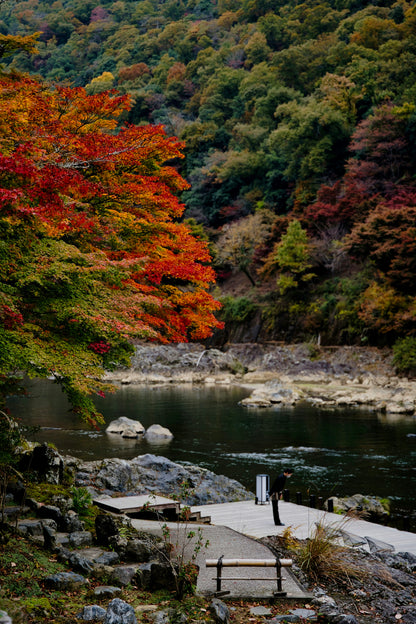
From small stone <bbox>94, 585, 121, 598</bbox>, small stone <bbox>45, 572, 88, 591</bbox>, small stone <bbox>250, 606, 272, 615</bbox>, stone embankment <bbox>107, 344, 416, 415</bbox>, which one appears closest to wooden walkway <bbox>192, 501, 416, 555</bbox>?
small stone <bbox>250, 606, 272, 615</bbox>

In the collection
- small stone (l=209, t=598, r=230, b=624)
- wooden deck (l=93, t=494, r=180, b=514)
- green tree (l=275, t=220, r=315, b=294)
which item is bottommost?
wooden deck (l=93, t=494, r=180, b=514)

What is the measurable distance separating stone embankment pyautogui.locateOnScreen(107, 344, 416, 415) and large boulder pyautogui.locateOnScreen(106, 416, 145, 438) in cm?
868

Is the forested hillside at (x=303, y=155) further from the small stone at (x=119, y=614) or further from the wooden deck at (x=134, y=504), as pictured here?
the small stone at (x=119, y=614)

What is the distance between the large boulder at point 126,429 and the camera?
66.3 ft

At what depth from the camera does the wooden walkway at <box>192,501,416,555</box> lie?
8.68 meters

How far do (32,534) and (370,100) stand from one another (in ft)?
158

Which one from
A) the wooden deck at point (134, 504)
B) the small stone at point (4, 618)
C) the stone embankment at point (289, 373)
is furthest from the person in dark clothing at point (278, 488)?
the stone embankment at point (289, 373)

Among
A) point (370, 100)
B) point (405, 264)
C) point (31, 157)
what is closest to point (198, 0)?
point (370, 100)

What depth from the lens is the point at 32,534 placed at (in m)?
6.96

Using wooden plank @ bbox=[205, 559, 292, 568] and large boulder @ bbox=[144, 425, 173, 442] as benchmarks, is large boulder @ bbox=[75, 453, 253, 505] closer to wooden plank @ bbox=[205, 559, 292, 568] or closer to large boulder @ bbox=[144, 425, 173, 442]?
wooden plank @ bbox=[205, 559, 292, 568]

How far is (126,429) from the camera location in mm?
20406

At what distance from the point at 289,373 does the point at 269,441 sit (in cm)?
1827

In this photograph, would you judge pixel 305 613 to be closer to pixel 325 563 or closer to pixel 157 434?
pixel 325 563

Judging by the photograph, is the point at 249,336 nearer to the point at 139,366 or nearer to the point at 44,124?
the point at 139,366
